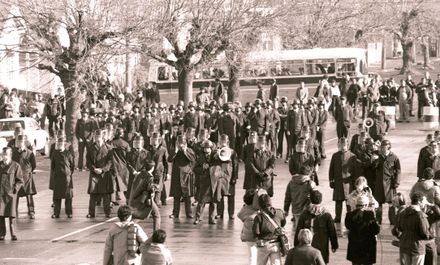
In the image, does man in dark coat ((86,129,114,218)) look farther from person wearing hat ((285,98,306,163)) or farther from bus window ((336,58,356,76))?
bus window ((336,58,356,76))

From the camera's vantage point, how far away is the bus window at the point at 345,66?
2297 inches

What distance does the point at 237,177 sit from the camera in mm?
26000

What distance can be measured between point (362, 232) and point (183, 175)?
26.3ft

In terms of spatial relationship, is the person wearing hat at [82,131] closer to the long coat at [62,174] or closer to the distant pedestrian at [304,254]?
the long coat at [62,174]

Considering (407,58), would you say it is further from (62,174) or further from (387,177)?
(387,177)

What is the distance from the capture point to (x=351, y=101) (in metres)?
48.2

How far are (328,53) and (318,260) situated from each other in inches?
1718

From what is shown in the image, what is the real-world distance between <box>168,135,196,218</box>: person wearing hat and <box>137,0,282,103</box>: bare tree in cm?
1515

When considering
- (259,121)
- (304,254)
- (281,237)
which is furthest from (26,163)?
(304,254)

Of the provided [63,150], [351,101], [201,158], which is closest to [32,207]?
[63,150]

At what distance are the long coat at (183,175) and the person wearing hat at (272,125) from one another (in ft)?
34.8

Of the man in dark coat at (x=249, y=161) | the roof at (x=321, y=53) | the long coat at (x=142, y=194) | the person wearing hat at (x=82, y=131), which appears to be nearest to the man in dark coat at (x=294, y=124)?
the person wearing hat at (x=82, y=131)

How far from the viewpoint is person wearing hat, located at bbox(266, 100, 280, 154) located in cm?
3616

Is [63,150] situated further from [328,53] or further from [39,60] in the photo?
[328,53]
